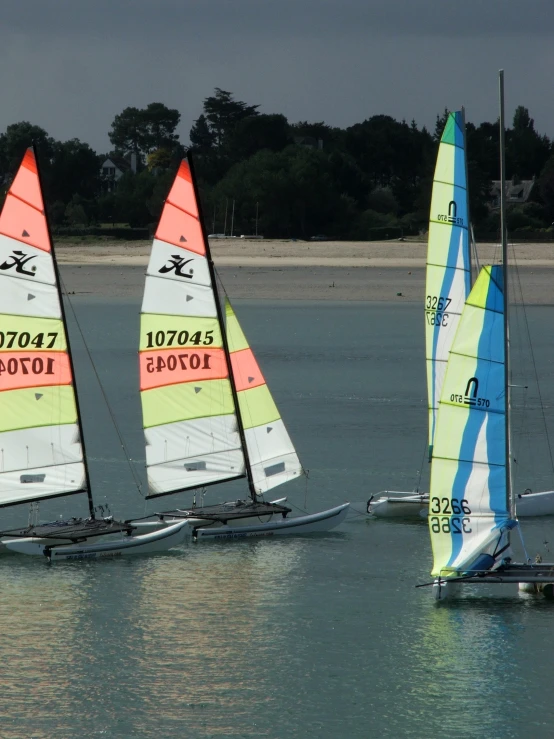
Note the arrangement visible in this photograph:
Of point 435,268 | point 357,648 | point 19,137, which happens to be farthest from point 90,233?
point 357,648

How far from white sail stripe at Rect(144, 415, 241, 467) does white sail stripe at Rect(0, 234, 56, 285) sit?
3.27 m

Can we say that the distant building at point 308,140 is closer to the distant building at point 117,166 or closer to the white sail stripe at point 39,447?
the distant building at point 117,166

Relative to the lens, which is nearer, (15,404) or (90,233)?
(15,404)

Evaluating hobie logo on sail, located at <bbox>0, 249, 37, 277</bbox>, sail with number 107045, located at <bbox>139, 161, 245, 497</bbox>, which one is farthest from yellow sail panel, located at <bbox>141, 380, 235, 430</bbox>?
hobie logo on sail, located at <bbox>0, 249, 37, 277</bbox>

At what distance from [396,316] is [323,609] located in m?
44.5

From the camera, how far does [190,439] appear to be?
2295 cm

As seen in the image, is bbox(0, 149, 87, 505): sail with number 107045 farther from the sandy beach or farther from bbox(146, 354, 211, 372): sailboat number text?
the sandy beach

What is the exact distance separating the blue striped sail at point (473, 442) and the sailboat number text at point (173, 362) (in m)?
5.69

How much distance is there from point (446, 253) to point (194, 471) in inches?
233

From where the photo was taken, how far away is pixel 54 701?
15969 mm

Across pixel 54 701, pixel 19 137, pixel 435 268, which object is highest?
pixel 19 137

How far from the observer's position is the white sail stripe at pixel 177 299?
22.4 m

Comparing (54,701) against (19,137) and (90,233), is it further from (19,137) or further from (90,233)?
(19,137)

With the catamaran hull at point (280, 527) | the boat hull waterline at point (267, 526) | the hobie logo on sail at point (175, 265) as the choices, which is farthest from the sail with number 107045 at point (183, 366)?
the catamaran hull at point (280, 527)
